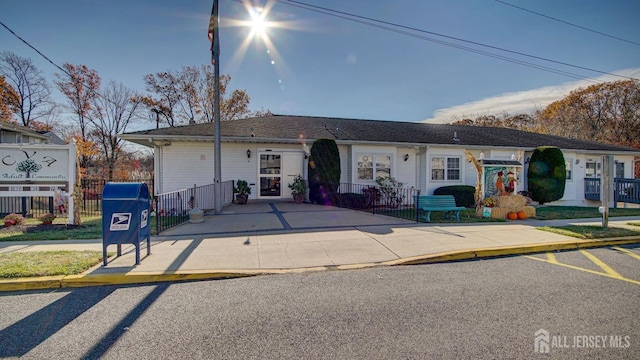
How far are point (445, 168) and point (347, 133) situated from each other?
5577 mm

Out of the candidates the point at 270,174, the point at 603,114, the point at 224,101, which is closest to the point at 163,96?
the point at 224,101

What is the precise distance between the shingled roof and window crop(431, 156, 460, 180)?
883 millimetres

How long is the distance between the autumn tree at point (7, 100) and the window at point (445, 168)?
32.7m

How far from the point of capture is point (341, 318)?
343 centimetres

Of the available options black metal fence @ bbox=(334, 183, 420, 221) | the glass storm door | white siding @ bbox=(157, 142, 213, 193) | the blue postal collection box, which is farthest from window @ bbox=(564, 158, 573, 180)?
the blue postal collection box

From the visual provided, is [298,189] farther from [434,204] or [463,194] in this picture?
[463,194]

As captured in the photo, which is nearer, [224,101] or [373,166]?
A: [373,166]

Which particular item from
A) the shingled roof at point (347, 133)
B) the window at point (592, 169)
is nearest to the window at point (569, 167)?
the shingled roof at point (347, 133)

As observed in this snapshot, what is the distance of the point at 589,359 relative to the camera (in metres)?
2.67

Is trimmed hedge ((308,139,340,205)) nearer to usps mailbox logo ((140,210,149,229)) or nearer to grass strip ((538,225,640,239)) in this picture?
grass strip ((538,225,640,239))

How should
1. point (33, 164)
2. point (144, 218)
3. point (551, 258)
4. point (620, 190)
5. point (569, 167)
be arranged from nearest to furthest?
1. point (144, 218)
2. point (551, 258)
3. point (33, 164)
4. point (620, 190)
5. point (569, 167)

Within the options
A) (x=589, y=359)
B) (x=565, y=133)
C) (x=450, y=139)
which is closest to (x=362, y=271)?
(x=589, y=359)

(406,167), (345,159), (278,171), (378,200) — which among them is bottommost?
(378,200)

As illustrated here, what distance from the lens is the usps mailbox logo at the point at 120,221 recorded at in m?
5.13
